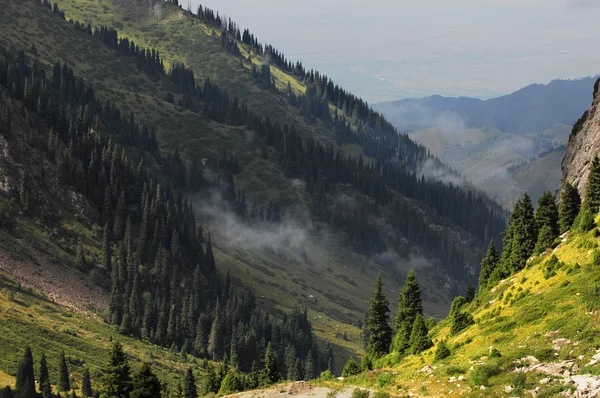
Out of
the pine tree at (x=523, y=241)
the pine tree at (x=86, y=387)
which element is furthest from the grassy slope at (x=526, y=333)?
the pine tree at (x=86, y=387)

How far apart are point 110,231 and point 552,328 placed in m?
154

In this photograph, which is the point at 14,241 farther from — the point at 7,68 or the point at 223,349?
the point at 7,68

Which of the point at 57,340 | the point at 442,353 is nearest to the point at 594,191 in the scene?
the point at 442,353

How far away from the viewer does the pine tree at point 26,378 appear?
328 ft

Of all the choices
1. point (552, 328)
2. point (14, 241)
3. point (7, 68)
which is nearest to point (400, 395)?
point (552, 328)

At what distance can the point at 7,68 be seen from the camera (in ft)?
640

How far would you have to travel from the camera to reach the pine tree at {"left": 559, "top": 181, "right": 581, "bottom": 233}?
7769 centimetres

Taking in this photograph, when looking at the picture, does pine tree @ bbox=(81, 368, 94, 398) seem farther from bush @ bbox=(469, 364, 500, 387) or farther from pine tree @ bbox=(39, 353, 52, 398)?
bush @ bbox=(469, 364, 500, 387)

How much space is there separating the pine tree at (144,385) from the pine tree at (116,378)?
2.81 feet

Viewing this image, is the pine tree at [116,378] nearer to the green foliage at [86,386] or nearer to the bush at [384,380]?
the bush at [384,380]

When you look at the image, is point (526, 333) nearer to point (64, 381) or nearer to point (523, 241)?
point (523, 241)

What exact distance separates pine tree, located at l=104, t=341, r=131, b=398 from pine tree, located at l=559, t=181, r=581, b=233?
5293 cm

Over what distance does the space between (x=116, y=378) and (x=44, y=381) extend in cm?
5216

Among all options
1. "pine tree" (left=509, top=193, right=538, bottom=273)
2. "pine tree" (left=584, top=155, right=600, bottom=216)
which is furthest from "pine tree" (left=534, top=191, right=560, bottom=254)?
"pine tree" (left=584, top=155, right=600, bottom=216)
